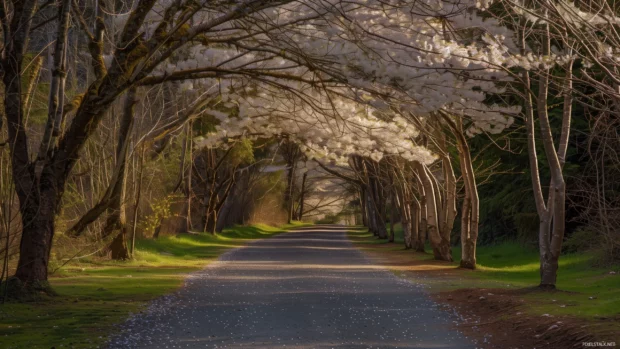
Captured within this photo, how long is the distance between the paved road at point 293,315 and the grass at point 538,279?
5.01 ft

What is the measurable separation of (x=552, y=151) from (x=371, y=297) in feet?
13.5

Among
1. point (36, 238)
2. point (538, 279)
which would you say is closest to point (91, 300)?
point (36, 238)

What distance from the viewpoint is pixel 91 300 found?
1444cm

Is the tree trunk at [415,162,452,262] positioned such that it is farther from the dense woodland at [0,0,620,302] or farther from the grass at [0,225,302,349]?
the grass at [0,225,302,349]

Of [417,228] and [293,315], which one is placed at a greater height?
[417,228]

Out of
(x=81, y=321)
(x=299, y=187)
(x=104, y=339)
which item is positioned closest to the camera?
(x=104, y=339)

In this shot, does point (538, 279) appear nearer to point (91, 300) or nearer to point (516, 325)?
point (516, 325)

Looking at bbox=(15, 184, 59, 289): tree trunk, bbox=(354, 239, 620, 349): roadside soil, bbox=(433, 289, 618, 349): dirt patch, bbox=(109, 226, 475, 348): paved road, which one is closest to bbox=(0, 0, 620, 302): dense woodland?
bbox=(15, 184, 59, 289): tree trunk

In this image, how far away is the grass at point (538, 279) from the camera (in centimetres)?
1255

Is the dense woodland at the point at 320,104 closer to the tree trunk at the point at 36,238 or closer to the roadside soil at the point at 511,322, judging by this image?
the tree trunk at the point at 36,238

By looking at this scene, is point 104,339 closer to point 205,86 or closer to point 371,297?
point 371,297

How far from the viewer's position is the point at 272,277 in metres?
19.6

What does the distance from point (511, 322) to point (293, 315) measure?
3088mm

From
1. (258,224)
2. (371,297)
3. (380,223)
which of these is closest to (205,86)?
(371,297)
